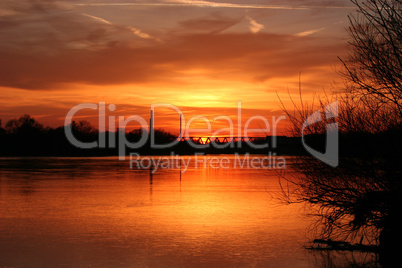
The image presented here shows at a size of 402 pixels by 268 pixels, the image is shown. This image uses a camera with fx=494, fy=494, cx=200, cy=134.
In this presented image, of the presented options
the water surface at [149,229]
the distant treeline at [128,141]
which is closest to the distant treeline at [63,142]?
the distant treeline at [128,141]

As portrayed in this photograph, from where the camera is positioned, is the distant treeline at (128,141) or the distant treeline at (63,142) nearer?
the distant treeline at (128,141)

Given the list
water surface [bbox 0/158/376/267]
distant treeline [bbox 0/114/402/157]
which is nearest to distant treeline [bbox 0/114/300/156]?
distant treeline [bbox 0/114/402/157]

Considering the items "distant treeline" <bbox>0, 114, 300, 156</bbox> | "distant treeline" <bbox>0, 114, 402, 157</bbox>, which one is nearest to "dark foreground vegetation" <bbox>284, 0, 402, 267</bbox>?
"distant treeline" <bbox>0, 114, 402, 157</bbox>

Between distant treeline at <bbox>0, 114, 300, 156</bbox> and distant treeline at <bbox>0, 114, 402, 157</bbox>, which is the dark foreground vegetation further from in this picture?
distant treeline at <bbox>0, 114, 300, 156</bbox>

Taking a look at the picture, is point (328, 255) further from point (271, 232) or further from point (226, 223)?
point (226, 223)

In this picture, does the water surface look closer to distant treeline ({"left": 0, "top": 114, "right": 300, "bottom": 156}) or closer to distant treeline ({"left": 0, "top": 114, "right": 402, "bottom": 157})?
distant treeline ({"left": 0, "top": 114, "right": 402, "bottom": 157})

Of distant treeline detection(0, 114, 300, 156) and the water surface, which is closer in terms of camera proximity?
the water surface

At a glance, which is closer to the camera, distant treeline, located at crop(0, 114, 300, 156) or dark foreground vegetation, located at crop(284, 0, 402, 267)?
dark foreground vegetation, located at crop(284, 0, 402, 267)

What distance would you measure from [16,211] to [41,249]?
19.1 ft

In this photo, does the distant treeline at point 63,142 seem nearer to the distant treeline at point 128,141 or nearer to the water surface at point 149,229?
the distant treeline at point 128,141

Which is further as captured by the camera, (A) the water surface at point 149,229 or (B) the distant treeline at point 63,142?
(B) the distant treeline at point 63,142

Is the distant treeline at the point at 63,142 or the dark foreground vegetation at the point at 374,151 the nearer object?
the dark foreground vegetation at the point at 374,151

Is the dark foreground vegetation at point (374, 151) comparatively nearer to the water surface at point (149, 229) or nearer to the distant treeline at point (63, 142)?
the water surface at point (149, 229)

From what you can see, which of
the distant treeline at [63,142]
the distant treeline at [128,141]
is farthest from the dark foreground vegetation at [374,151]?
the distant treeline at [63,142]
